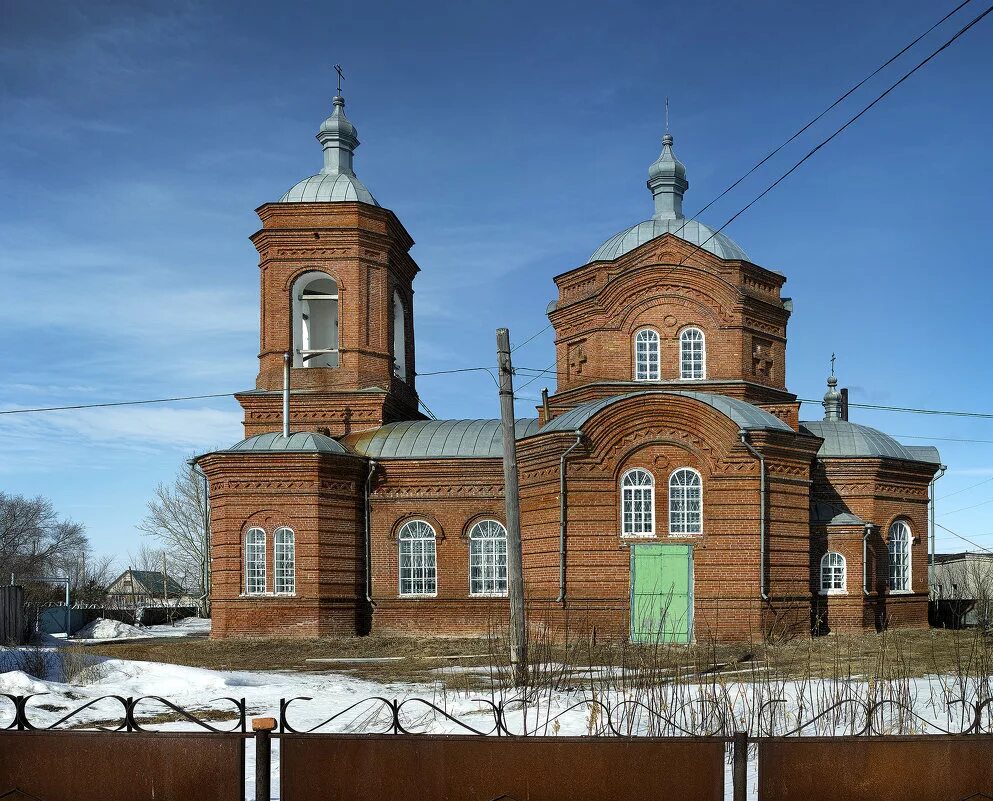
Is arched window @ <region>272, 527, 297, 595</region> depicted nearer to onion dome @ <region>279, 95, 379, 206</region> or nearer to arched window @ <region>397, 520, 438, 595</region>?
arched window @ <region>397, 520, 438, 595</region>

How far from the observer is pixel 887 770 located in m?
5.94

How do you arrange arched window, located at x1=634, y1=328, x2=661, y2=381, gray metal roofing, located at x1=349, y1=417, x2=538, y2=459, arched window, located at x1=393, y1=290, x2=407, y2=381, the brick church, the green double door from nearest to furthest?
the green double door, the brick church, gray metal roofing, located at x1=349, y1=417, x2=538, y2=459, arched window, located at x1=634, y1=328, x2=661, y2=381, arched window, located at x1=393, y1=290, x2=407, y2=381

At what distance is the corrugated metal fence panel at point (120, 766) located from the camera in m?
6.11

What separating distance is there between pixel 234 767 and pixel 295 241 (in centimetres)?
1991

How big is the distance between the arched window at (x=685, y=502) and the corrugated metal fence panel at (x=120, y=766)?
14.0 m

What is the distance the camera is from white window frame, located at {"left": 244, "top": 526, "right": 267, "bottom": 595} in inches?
864

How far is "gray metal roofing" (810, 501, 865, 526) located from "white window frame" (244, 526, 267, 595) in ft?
36.6

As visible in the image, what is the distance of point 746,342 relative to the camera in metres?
23.3

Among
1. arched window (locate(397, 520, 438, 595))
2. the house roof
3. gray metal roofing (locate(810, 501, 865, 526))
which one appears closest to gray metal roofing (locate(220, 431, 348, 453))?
arched window (locate(397, 520, 438, 595))

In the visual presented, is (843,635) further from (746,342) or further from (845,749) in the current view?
(845,749)

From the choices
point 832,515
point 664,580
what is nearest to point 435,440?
point 664,580

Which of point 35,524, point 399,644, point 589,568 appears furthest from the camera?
point 35,524

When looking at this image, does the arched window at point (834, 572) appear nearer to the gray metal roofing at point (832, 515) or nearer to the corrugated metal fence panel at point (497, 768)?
the gray metal roofing at point (832, 515)

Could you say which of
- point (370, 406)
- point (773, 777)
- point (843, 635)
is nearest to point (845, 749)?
point (773, 777)
